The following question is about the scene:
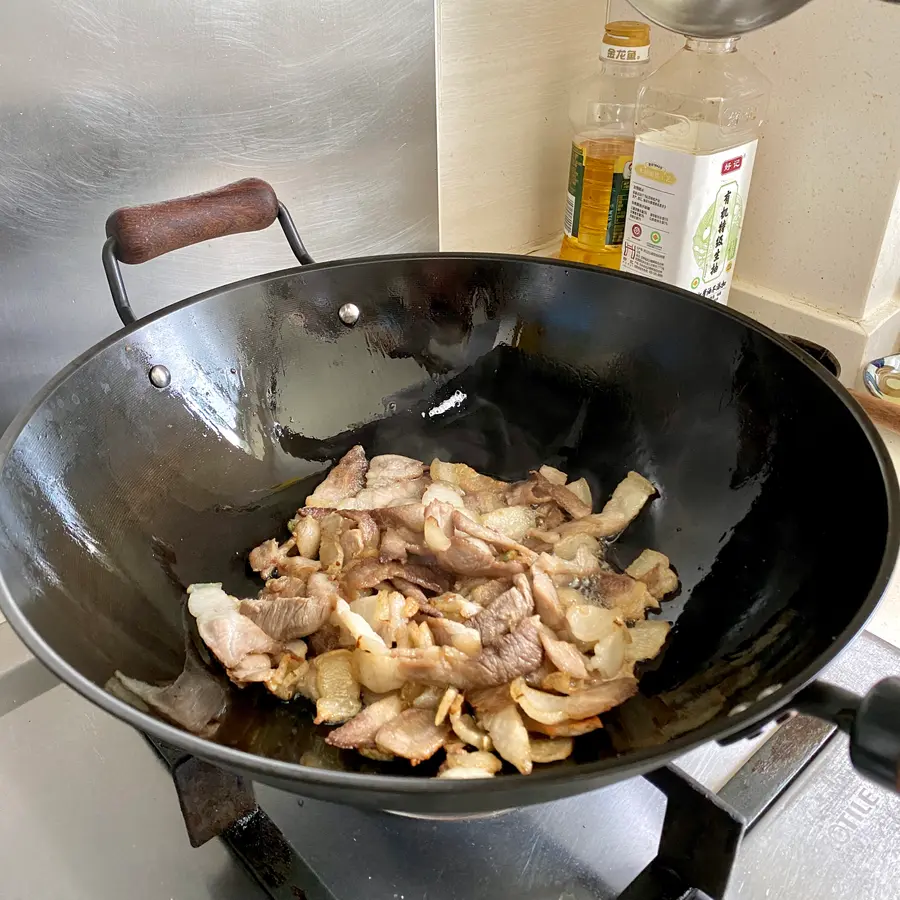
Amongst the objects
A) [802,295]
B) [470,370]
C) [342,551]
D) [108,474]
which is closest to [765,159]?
[802,295]

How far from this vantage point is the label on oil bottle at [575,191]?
3.51ft

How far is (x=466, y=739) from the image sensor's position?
23.0 inches

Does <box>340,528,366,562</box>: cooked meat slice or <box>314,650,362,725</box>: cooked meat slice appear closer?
<box>314,650,362,725</box>: cooked meat slice

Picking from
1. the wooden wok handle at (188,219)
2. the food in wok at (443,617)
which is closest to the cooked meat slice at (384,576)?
the food in wok at (443,617)

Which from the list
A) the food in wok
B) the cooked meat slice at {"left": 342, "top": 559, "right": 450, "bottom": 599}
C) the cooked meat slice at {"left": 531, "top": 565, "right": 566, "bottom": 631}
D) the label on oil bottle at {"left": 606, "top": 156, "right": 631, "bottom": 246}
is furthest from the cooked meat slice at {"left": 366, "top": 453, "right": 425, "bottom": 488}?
the label on oil bottle at {"left": 606, "top": 156, "right": 631, "bottom": 246}

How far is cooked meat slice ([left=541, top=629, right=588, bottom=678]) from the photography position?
0.64m

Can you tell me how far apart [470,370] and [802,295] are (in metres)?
0.48

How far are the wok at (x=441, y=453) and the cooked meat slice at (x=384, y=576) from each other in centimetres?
11

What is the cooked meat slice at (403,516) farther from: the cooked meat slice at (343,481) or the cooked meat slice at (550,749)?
the cooked meat slice at (550,749)

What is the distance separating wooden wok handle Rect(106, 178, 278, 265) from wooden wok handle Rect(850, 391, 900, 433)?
2.34 feet

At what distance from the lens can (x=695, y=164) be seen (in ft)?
3.04

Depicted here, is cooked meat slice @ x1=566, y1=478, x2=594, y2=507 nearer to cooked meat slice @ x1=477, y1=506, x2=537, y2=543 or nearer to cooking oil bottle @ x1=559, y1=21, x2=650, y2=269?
cooked meat slice @ x1=477, y1=506, x2=537, y2=543

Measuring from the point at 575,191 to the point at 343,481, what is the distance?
0.52m

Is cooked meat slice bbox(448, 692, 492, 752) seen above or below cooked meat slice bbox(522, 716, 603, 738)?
above
